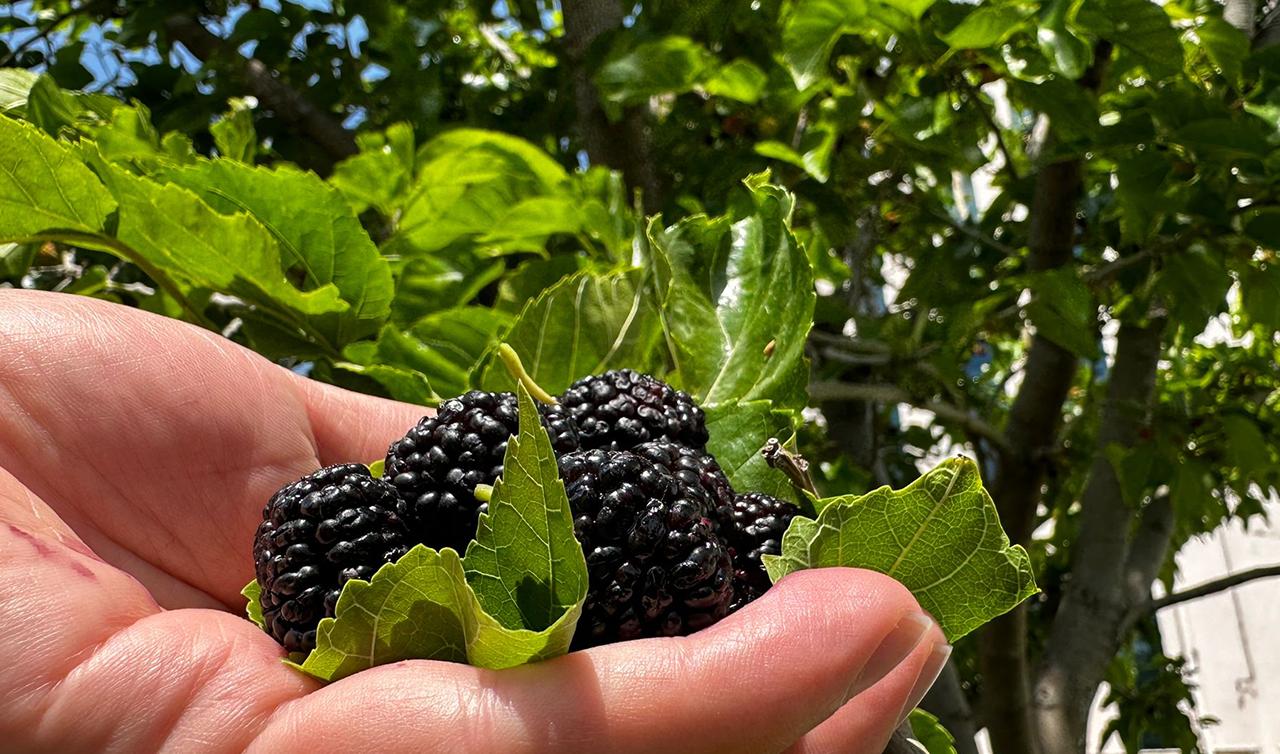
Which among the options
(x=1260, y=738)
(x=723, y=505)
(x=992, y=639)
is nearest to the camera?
(x=723, y=505)

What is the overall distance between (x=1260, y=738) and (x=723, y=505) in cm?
379

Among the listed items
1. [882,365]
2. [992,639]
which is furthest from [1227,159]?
[992,639]

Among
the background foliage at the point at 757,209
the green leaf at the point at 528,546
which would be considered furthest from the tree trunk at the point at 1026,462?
the green leaf at the point at 528,546

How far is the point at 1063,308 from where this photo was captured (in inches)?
32.0

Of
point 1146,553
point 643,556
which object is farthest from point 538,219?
point 1146,553

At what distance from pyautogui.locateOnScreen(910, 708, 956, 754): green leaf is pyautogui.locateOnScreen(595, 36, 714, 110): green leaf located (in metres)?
0.49

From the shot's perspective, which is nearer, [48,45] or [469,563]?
[469,563]

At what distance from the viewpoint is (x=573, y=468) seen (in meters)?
0.37

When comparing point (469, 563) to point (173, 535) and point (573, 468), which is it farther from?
point (173, 535)

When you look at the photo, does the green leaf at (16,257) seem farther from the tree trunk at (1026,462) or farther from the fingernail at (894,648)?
the tree trunk at (1026,462)

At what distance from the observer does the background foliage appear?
0.54 m

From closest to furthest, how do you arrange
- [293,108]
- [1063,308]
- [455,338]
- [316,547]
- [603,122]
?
1. [316,547]
2. [455,338]
3. [1063,308]
4. [603,122]
5. [293,108]

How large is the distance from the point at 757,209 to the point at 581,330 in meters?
0.11

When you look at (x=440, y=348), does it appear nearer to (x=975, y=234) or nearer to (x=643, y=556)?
(x=643, y=556)
